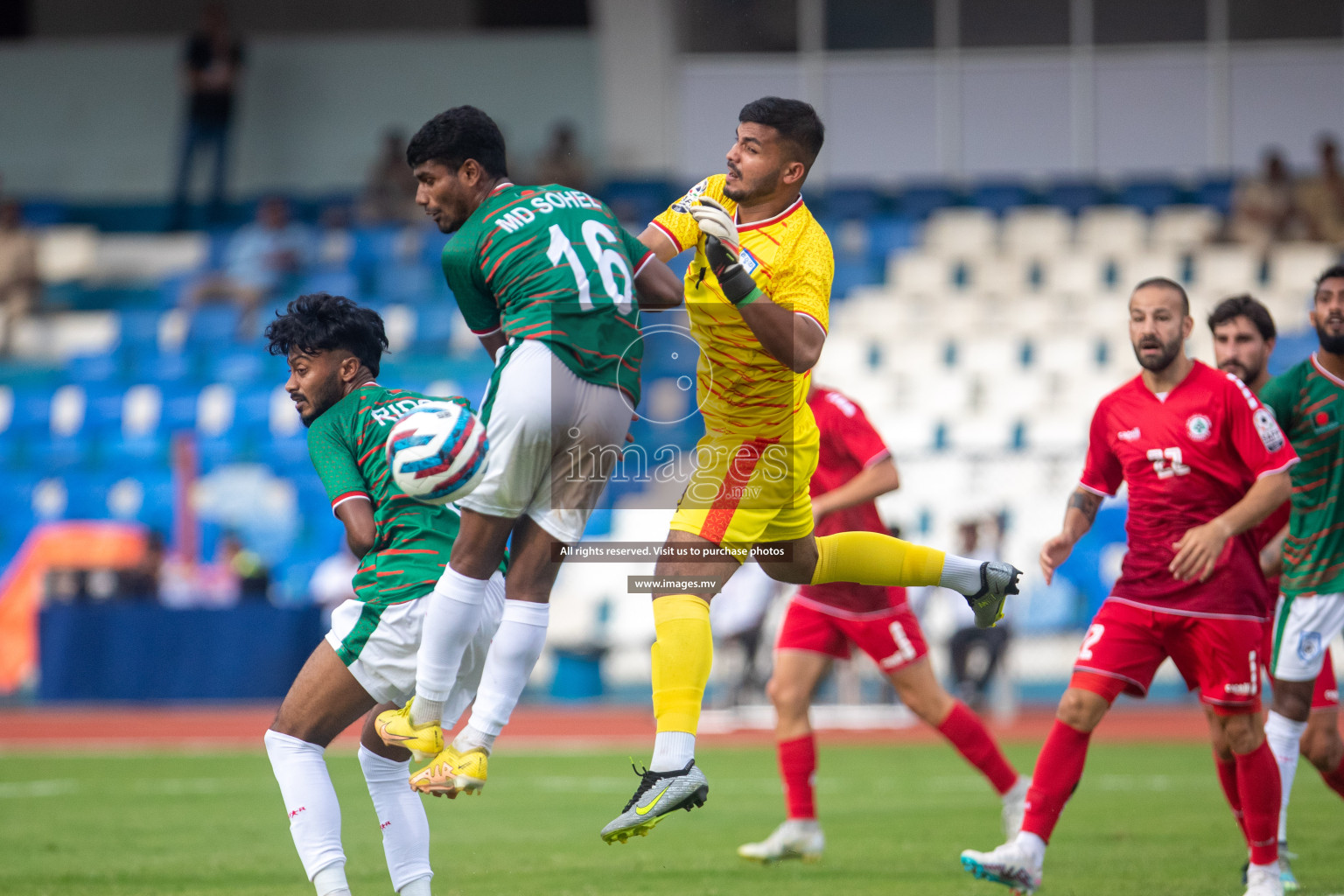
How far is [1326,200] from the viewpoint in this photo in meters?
18.5

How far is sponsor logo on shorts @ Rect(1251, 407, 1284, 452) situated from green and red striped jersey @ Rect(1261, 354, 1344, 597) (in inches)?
33.5

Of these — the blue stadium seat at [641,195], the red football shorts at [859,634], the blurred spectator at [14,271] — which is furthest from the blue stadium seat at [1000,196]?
the red football shorts at [859,634]

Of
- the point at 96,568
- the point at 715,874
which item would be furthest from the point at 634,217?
the point at 715,874

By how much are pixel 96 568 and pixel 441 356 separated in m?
5.00

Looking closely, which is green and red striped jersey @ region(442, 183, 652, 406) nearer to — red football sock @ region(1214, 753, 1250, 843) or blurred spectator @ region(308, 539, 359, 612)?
red football sock @ region(1214, 753, 1250, 843)

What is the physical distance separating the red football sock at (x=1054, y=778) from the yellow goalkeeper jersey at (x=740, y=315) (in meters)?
1.81

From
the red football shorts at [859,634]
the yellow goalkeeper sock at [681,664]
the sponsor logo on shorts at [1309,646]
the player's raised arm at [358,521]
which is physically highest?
the player's raised arm at [358,521]

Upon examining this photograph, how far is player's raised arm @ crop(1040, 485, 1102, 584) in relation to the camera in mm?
5984

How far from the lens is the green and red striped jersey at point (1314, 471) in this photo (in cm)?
667

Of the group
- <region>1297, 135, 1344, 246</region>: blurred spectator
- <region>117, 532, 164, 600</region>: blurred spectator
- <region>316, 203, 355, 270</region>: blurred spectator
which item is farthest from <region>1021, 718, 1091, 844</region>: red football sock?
<region>316, 203, 355, 270</region>: blurred spectator

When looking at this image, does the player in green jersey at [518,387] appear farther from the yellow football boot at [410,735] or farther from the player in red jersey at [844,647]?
the player in red jersey at [844,647]

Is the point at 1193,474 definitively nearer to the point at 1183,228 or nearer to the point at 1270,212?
the point at 1270,212

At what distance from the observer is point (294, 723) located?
5133mm

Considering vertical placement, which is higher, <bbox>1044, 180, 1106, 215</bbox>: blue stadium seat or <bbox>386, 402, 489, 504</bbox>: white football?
<bbox>1044, 180, 1106, 215</bbox>: blue stadium seat
